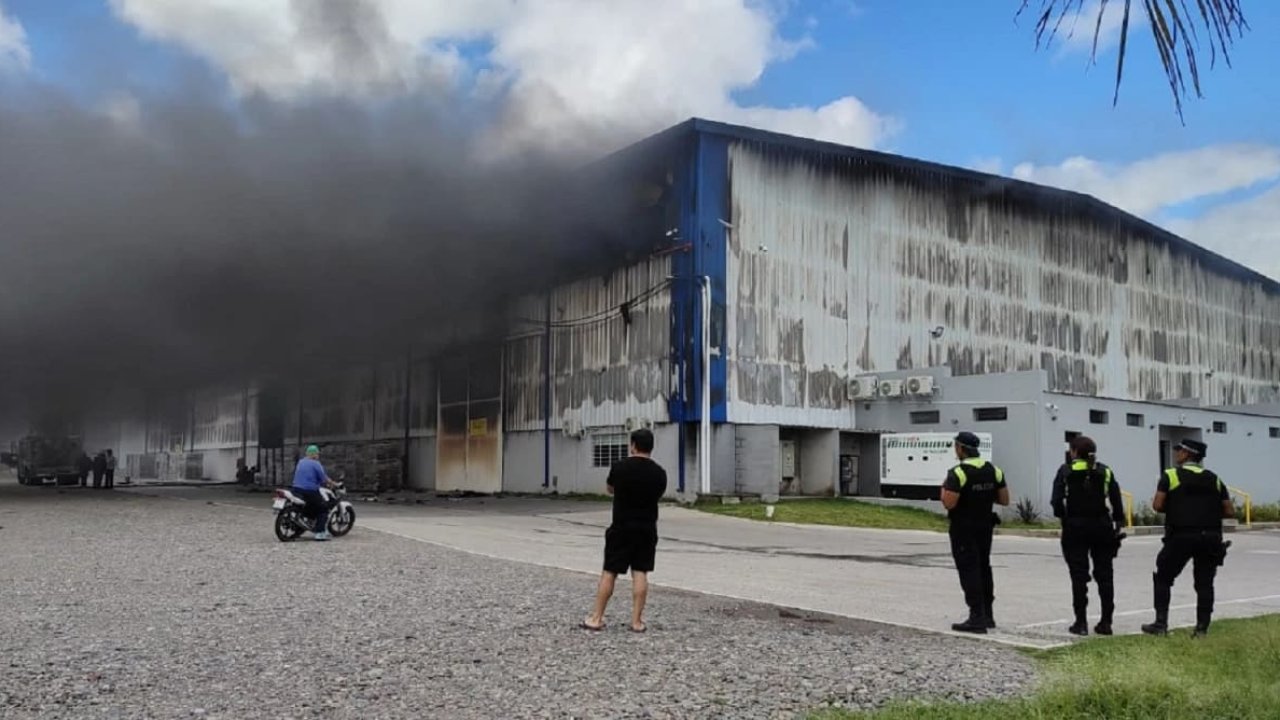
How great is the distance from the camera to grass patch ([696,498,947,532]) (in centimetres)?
2289

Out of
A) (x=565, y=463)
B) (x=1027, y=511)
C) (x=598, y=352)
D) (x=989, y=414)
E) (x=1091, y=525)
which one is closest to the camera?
(x=1091, y=525)

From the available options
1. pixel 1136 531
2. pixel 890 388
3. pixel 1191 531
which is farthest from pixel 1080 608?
pixel 890 388

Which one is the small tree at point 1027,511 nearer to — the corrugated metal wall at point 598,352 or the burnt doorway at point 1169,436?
the burnt doorway at point 1169,436

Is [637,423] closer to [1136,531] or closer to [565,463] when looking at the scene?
[565,463]

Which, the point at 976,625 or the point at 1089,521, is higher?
the point at 1089,521

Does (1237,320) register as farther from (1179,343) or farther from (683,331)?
(683,331)

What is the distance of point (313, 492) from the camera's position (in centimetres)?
1480

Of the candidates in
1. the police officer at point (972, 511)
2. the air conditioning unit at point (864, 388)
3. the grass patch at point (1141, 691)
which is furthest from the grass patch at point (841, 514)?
the grass patch at point (1141, 691)

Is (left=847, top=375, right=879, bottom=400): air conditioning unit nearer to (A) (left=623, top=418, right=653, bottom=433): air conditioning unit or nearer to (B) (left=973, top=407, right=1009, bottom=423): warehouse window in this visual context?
(B) (left=973, top=407, right=1009, bottom=423): warehouse window

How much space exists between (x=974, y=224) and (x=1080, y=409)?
8873mm

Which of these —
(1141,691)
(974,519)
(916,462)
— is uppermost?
(916,462)

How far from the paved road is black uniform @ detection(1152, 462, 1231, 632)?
2.08 feet

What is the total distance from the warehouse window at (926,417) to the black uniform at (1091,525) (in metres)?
20.0

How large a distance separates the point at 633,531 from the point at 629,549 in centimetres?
13
